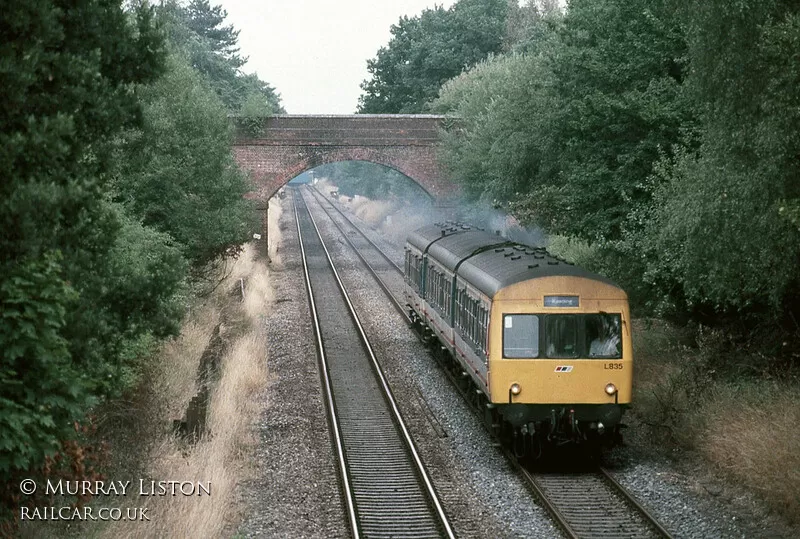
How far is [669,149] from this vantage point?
20062 mm

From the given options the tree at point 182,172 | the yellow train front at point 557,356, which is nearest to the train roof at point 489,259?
the yellow train front at point 557,356

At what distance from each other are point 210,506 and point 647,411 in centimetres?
783

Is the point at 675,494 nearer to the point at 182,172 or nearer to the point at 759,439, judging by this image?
the point at 759,439

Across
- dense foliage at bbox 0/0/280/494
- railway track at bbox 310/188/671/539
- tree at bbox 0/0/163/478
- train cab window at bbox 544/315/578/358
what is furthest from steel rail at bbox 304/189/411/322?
tree at bbox 0/0/163/478

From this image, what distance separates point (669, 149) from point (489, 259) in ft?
19.1

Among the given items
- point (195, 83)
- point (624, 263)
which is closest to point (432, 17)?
point (195, 83)

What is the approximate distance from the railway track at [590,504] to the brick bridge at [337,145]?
28.7 meters

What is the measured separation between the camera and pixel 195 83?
1203 inches

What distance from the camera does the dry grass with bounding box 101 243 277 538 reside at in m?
10.8

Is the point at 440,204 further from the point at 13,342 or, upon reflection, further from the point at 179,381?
the point at 13,342

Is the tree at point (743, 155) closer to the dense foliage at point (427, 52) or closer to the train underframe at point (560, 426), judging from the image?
the train underframe at point (560, 426)

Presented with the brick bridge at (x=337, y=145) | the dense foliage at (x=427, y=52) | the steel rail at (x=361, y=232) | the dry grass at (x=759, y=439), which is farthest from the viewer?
the dense foliage at (x=427, y=52)

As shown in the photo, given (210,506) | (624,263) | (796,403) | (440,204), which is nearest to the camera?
(210,506)

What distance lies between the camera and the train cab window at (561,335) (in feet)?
44.6
